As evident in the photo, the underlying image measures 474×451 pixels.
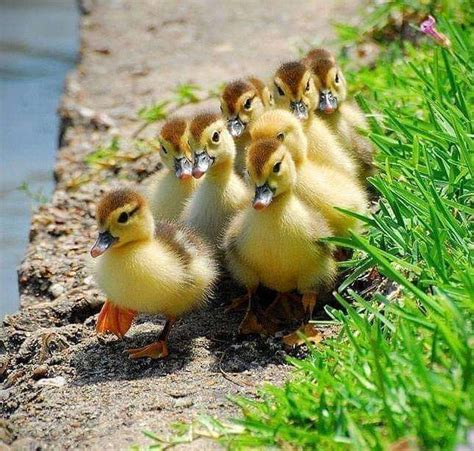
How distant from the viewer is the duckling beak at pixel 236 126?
5.34m

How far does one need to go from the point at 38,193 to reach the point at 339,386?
3572 millimetres

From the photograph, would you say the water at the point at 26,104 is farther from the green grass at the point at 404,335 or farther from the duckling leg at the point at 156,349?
the green grass at the point at 404,335

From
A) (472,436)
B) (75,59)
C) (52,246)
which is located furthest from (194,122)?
(75,59)

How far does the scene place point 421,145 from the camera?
15.5ft

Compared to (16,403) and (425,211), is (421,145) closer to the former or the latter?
(425,211)

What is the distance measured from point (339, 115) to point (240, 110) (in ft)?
1.56

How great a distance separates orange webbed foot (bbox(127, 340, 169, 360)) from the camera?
14.6 feet

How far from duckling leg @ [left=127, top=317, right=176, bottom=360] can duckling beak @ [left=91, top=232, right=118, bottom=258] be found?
0.36m

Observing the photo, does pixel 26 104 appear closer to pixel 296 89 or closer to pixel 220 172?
pixel 296 89

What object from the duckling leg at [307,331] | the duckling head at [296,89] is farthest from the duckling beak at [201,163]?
the duckling leg at [307,331]

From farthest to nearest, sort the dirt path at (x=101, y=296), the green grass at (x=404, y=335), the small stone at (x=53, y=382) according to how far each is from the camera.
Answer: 1. the small stone at (x=53, y=382)
2. the dirt path at (x=101, y=296)
3. the green grass at (x=404, y=335)

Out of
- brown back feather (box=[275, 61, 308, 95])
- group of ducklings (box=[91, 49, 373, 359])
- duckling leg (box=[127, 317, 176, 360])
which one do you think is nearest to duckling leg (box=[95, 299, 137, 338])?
group of ducklings (box=[91, 49, 373, 359])

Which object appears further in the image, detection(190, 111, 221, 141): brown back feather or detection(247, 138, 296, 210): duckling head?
detection(190, 111, 221, 141): brown back feather

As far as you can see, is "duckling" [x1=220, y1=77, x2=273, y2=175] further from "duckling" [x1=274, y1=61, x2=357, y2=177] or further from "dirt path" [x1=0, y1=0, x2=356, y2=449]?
"dirt path" [x1=0, y1=0, x2=356, y2=449]
